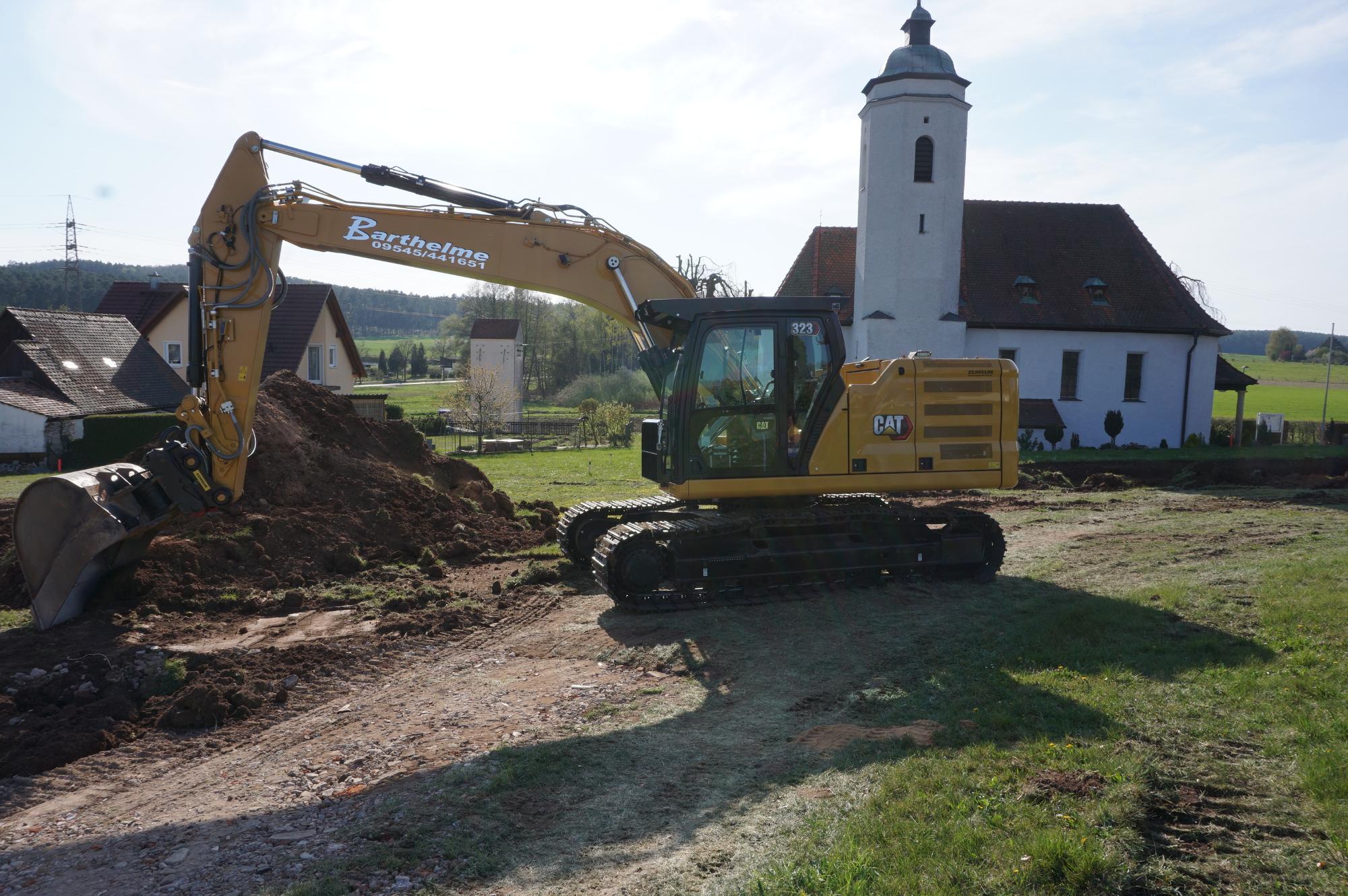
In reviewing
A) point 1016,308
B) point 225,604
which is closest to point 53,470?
point 225,604

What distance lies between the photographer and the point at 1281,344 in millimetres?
109312

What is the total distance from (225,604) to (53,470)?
17852 millimetres

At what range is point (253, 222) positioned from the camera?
30.3 feet

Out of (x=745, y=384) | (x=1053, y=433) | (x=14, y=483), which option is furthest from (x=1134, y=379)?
(x=14, y=483)

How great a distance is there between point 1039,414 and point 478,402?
20440 mm

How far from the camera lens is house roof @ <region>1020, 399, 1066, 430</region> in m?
31.8

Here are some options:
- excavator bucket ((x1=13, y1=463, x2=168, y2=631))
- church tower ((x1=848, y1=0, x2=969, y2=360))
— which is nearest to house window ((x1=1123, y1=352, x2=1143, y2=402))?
church tower ((x1=848, y1=0, x2=969, y2=360))

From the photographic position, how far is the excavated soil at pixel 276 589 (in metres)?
7.16

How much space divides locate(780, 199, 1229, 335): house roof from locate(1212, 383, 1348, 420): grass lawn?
58.5 feet

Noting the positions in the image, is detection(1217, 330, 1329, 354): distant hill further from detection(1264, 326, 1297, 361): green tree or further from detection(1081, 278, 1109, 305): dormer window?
detection(1081, 278, 1109, 305): dormer window

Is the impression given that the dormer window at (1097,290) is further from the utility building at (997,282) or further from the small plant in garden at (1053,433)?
the small plant in garden at (1053,433)

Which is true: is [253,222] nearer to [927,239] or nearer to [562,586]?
[562,586]

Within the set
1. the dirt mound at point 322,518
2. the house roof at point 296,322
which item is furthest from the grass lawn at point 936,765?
the house roof at point 296,322

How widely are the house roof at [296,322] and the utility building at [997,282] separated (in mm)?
18298
